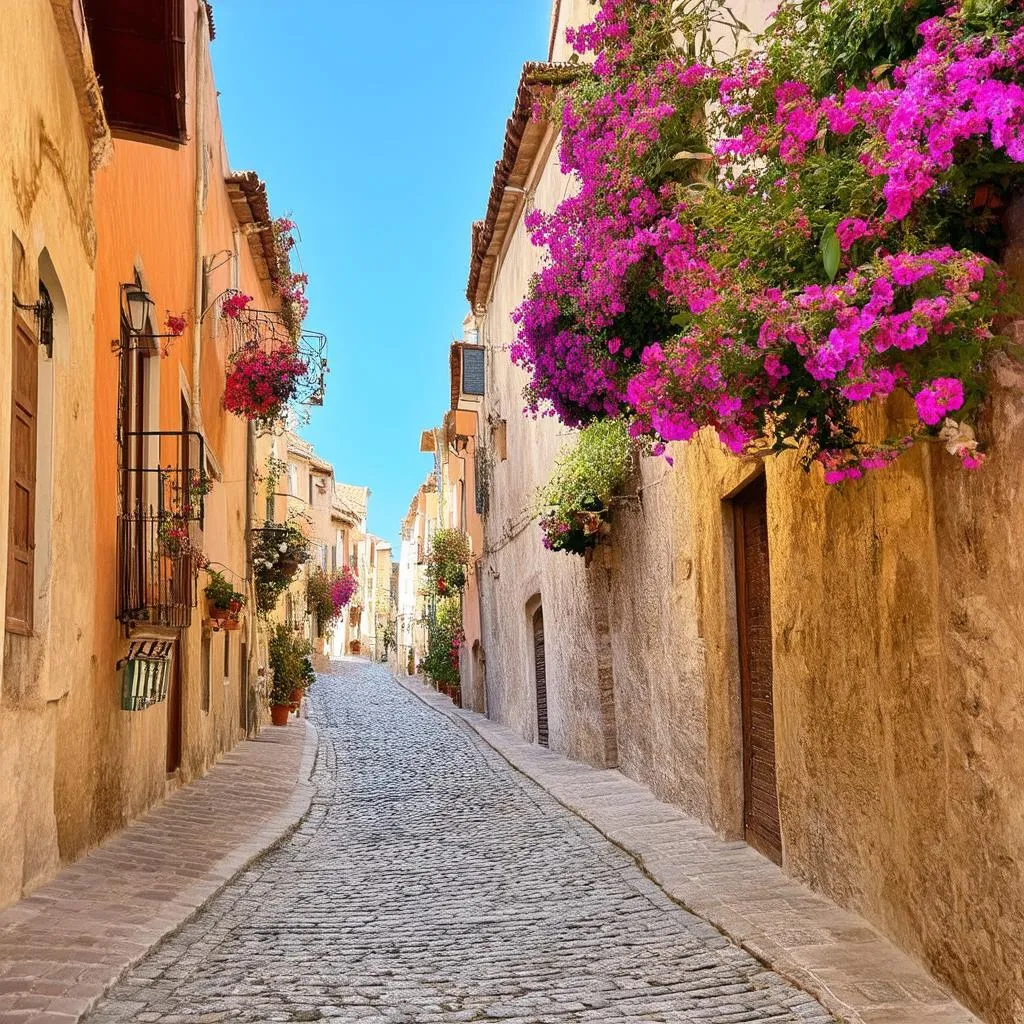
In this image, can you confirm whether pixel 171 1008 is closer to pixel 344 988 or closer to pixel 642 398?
pixel 344 988

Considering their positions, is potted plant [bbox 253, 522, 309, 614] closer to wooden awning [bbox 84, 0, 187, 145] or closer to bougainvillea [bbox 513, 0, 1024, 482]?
wooden awning [bbox 84, 0, 187, 145]

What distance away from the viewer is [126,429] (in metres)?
9.97

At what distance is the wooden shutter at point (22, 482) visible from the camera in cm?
643

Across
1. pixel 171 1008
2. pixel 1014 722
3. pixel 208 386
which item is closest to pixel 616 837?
pixel 171 1008

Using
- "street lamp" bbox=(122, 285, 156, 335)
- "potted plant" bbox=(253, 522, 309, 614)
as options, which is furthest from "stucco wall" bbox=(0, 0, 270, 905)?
"potted plant" bbox=(253, 522, 309, 614)

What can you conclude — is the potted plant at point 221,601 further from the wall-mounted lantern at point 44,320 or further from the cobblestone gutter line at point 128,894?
the wall-mounted lantern at point 44,320

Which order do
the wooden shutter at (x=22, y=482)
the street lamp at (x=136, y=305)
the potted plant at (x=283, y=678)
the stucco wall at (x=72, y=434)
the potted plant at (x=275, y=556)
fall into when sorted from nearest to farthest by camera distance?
the stucco wall at (x=72, y=434) → the wooden shutter at (x=22, y=482) → the street lamp at (x=136, y=305) → the potted plant at (x=275, y=556) → the potted plant at (x=283, y=678)

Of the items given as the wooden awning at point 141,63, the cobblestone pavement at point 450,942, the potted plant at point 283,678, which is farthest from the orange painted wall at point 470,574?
the wooden awning at point 141,63

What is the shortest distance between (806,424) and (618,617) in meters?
7.86

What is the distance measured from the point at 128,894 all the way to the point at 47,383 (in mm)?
2872

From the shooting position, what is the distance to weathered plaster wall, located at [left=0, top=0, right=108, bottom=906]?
599 cm

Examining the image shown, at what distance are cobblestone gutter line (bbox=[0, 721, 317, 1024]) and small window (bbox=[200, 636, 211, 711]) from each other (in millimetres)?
1448

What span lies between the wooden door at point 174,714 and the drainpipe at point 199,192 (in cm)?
243

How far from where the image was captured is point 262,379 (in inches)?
Answer: 608
